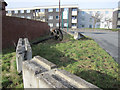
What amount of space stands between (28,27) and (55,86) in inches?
393

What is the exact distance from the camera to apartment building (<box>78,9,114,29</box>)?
40219 mm

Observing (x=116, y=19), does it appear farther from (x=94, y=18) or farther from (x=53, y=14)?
(x=53, y=14)

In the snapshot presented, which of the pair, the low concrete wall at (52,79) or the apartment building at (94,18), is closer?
the low concrete wall at (52,79)

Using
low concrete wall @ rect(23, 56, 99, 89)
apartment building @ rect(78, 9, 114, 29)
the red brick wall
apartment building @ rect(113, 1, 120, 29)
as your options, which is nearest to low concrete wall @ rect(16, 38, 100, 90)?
low concrete wall @ rect(23, 56, 99, 89)

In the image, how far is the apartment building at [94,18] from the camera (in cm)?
4022

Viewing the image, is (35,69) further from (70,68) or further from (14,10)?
(14,10)

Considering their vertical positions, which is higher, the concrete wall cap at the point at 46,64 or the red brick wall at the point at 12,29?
the red brick wall at the point at 12,29

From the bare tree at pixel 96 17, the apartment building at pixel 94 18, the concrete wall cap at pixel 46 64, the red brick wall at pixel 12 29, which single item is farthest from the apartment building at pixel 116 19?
the concrete wall cap at pixel 46 64

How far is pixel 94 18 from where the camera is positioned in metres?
40.2

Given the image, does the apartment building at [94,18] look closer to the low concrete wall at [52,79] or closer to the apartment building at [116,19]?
the apartment building at [116,19]

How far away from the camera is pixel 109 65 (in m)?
4.64

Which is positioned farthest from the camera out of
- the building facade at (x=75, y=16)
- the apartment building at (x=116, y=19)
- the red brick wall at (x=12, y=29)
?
the apartment building at (x=116, y=19)

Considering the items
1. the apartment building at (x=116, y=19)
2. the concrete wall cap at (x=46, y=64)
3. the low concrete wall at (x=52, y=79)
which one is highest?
the apartment building at (x=116, y=19)

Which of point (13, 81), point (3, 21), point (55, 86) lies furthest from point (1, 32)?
point (55, 86)
